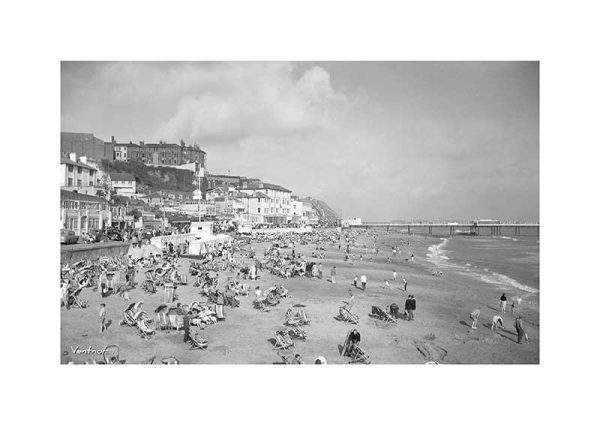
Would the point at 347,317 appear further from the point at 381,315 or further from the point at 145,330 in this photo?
the point at 145,330

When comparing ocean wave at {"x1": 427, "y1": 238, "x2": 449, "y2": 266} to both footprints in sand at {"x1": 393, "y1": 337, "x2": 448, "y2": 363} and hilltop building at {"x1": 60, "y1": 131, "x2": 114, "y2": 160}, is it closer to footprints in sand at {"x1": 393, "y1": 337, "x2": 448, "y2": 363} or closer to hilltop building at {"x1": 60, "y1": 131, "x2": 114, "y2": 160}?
footprints in sand at {"x1": 393, "y1": 337, "x2": 448, "y2": 363}

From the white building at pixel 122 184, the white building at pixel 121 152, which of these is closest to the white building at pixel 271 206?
the white building at pixel 122 184

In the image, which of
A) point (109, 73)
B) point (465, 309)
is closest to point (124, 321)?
point (109, 73)

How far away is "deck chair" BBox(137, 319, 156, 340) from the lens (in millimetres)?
6391

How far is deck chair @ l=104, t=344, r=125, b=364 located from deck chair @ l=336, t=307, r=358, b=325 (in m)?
3.85

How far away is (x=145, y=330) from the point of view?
640cm

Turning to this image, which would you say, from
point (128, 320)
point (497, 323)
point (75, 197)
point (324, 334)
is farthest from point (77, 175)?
point (497, 323)

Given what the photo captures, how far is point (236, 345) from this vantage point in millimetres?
6328

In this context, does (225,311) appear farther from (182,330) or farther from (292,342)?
(292,342)

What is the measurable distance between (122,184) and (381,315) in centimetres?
826

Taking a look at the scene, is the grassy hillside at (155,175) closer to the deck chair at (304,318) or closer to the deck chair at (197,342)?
the deck chair at (197,342)

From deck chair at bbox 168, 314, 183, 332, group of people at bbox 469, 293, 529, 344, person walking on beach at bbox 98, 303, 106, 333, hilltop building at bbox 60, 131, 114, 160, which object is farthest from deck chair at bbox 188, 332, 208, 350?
group of people at bbox 469, 293, 529, 344
